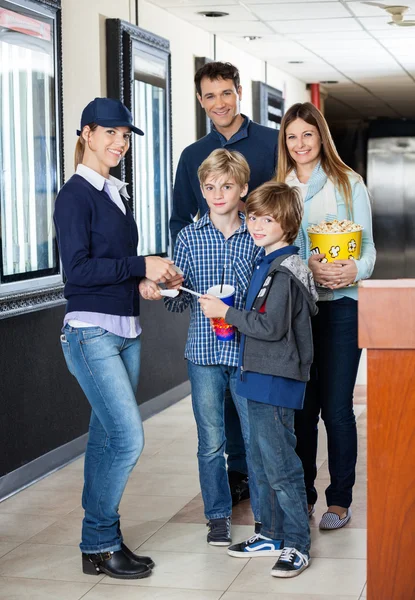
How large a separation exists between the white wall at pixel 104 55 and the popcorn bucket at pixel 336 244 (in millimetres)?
2080

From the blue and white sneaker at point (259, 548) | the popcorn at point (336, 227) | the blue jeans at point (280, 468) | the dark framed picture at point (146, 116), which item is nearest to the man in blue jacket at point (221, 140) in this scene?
the popcorn at point (336, 227)

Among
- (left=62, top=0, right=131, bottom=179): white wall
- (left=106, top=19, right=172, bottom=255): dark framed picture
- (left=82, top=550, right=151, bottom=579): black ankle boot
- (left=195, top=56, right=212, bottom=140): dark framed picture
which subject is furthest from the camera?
(left=195, top=56, right=212, bottom=140): dark framed picture

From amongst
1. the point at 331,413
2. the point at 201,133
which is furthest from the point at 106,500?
the point at 201,133

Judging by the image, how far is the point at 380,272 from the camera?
1638 centimetres

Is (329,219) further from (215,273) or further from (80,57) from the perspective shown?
(80,57)

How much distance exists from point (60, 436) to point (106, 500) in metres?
1.67

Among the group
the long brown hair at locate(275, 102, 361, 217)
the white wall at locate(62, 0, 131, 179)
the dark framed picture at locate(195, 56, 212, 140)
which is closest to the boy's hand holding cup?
the long brown hair at locate(275, 102, 361, 217)

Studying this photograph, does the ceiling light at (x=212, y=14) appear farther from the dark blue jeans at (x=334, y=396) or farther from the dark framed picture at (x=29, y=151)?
the dark blue jeans at (x=334, y=396)

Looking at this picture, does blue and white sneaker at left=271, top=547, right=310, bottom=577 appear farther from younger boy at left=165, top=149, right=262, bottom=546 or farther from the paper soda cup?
the paper soda cup

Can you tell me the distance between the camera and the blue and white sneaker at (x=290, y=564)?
3139 mm

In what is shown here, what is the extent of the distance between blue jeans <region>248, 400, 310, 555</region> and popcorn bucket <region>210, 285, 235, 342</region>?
0.24 m

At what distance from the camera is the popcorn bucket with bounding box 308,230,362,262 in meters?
3.21

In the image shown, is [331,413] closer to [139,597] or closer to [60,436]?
[139,597]

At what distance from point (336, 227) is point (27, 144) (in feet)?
5.82
